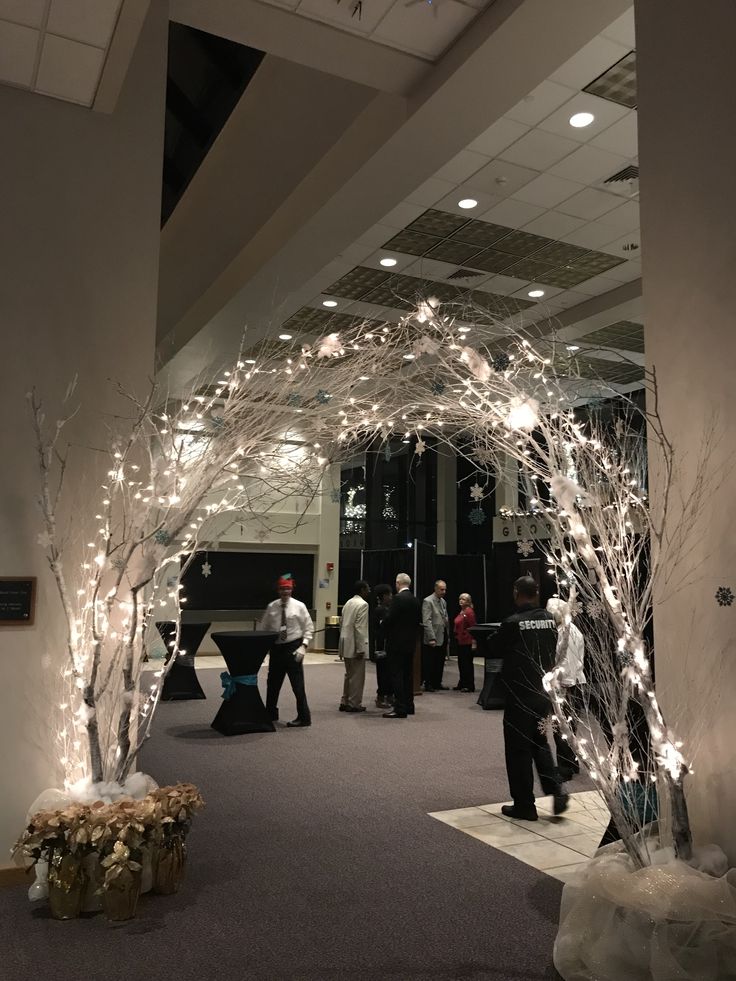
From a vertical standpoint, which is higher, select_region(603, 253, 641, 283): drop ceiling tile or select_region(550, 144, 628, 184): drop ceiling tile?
select_region(550, 144, 628, 184): drop ceiling tile

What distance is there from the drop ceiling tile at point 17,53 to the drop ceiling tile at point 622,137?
3854 mm

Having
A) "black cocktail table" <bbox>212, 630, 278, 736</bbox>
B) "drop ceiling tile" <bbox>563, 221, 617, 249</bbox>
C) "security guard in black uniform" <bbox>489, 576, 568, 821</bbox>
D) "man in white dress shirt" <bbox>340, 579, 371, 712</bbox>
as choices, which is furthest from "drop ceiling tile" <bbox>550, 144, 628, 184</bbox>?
"black cocktail table" <bbox>212, 630, 278, 736</bbox>

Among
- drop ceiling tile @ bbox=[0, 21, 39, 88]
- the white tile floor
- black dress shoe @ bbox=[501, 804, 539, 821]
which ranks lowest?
the white tile floor

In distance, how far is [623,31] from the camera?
4.79 m

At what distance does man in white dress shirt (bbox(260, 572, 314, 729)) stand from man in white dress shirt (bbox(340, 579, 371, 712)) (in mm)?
664

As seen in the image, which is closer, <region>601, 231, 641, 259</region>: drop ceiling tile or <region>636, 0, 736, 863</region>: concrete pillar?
<region>636, 0, 736, 863</region>: concrete pillar

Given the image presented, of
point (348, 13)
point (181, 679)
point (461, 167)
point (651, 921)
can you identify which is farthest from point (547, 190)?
point (181, 679)

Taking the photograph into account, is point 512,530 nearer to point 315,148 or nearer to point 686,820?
point 315,148

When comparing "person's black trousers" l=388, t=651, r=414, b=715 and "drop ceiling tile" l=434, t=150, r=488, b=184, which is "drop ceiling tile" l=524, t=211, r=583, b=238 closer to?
"drop ceiling tile" l=434, t=150, r=488, b=184

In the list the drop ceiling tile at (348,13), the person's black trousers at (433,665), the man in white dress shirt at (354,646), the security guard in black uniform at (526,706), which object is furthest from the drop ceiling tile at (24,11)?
the person's black trousers at (433,665)

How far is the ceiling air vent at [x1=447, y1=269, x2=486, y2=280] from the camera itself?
327 inches

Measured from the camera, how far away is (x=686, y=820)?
2.56 meters

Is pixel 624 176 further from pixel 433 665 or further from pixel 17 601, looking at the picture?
pixel 433 665

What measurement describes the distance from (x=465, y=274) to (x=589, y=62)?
3.37m
